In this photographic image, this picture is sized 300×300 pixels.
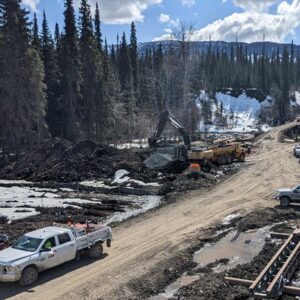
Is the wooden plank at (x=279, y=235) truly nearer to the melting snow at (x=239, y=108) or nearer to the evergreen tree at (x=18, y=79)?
the evergreen tree at (x=18, y=79)

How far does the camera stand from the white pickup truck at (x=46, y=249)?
15.9 m

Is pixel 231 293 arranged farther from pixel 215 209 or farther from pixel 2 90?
pixel 2 90

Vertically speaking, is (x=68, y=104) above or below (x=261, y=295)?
above

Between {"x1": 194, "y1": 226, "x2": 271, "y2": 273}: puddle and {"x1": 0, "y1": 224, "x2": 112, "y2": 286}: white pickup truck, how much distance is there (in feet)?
13.1

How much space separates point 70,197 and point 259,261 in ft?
56.4

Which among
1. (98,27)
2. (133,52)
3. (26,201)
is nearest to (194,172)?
(26,201)

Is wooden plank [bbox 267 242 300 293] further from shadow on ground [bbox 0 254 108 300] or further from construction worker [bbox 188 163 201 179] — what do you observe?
construction worker [bbox 188 163 201 179]

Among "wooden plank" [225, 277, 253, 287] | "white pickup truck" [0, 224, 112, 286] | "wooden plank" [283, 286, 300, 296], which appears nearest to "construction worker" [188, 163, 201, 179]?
"white pickup truck" [0, 224, 112, 286]

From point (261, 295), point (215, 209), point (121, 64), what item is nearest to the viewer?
point (261, 295)

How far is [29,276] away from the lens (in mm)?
16172

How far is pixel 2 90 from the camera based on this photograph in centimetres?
5366

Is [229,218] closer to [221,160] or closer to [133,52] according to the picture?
[221,160]

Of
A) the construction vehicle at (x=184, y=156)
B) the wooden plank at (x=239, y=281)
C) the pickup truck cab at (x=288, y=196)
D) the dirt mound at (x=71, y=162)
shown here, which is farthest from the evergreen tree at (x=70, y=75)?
the wooden plank at (x=239, y=281)

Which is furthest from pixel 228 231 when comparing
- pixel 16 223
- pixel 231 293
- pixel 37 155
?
pixel 37 155
